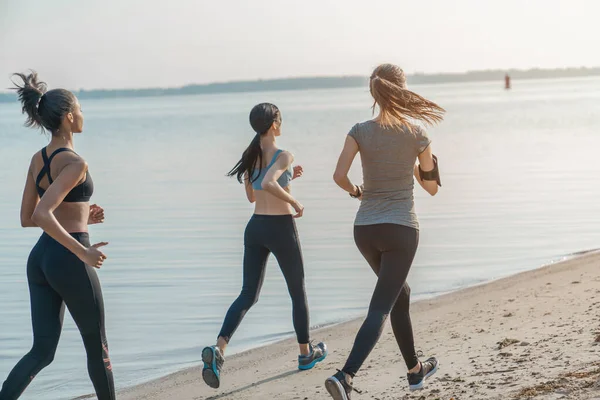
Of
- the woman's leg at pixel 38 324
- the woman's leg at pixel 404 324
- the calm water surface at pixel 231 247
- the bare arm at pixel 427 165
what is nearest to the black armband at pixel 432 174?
the bare arm at pixel 427 165

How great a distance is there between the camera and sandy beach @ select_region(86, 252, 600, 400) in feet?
17.7

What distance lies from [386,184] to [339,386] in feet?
3.50

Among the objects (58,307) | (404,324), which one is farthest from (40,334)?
(404,324)

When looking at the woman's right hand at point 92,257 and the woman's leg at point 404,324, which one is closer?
the woman's right hand at point 92,257

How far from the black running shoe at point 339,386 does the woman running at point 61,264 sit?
1071mm

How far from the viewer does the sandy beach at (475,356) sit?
5391 mm

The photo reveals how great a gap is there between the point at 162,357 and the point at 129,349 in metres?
0.47

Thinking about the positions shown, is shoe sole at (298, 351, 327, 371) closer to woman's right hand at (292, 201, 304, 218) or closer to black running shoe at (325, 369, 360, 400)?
woman's right hand at (292, 201, 304, 218)

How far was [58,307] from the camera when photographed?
4.75 metres

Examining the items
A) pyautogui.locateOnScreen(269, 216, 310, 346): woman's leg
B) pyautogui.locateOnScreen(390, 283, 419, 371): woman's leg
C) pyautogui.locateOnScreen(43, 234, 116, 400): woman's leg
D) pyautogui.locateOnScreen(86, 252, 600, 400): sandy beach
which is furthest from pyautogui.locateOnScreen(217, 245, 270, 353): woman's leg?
pyautogui.locateOnScreen(43, 234, 116, 400): woman's leg

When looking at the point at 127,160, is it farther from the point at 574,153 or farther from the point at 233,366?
the point at 233,366

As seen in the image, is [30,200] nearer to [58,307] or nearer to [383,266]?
[58,307]

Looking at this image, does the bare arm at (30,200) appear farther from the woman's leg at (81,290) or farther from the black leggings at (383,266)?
the black leggings at (383,266)

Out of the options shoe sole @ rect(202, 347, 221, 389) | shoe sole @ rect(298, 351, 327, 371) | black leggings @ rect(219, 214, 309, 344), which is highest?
black leggings @ rect(219, 214, 309, 344)
